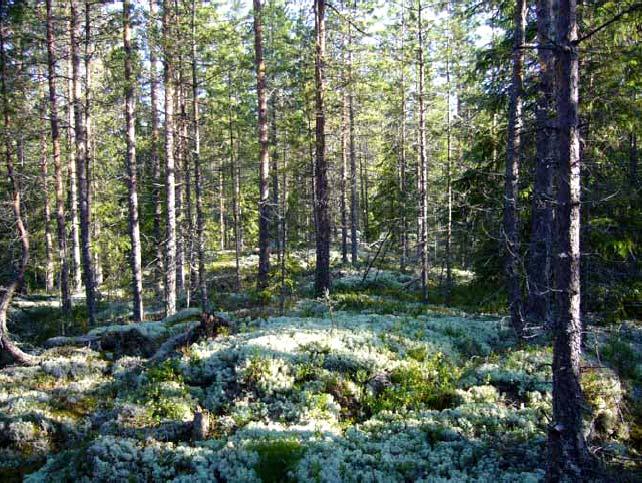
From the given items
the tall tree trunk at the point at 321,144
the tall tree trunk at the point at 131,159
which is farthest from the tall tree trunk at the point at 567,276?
the tall tree trunk at the point at 131,159

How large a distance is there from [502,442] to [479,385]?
2.09m

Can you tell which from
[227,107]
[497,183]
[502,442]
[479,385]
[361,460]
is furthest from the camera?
[227,107]

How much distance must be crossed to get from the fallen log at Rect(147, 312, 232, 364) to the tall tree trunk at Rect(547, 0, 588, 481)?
8.10m

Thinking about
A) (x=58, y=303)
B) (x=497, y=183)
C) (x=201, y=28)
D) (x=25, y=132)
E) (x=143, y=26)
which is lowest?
(x=58, y=303)

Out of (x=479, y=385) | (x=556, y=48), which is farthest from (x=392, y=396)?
(x=556, y=48)

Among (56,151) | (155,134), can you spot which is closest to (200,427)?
(56,151)

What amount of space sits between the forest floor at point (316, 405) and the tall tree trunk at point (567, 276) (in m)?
0.41

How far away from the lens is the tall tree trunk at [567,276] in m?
5.63

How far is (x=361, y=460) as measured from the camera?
678 cm

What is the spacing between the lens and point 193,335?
11641mm

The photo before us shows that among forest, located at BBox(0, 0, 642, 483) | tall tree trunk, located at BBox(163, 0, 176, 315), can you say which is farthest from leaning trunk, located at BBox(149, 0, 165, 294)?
tall tree trunk, located at BBox(163, 0, 176, 315)

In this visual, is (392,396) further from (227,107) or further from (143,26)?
(227,107)

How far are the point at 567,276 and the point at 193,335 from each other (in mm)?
8866

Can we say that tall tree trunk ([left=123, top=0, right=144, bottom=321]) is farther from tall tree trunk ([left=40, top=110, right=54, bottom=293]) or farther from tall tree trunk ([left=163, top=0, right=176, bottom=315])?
tall tree trunk ([left=40, top=110, right=54, bottom=293])
